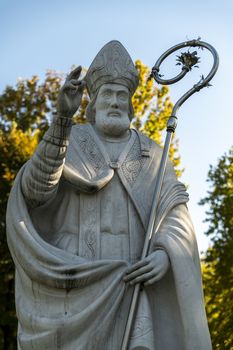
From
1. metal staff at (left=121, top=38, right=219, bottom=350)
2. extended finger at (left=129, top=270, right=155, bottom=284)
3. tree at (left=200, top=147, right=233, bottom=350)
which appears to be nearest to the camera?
extended finger at (left=129, top=270, right=155, bottom=284)

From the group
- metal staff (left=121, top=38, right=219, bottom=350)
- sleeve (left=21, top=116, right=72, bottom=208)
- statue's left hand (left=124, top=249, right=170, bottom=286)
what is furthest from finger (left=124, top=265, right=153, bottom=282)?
sleeve (left=21, top=116, right=72, bottom=208)

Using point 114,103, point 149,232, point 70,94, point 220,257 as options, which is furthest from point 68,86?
point 220,257

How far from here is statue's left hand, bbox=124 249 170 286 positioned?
6840 millimetres

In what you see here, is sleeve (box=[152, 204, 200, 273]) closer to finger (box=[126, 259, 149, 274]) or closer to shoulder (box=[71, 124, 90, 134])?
finger (box=[126, 259, 149, 274])

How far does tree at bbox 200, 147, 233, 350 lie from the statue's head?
12.7 meters

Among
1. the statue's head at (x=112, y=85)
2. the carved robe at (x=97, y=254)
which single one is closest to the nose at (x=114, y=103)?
the statue's head at (x=112, y=85)

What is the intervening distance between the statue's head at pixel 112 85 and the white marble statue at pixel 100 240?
12mm

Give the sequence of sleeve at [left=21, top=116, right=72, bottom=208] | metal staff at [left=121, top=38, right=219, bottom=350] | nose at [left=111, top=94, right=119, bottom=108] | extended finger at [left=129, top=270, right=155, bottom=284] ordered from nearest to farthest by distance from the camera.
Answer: extended finger at [left=129, top=270, right=155, bottom=284] < sleeve at [left=21, top=116, right=72, bottom=208] < metal staff at [left=121, top=38, right=219, bottom=350] < nose at [left=111, top=94, right=119, bottom=108]

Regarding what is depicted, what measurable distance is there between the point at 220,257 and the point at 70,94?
51.2 feet

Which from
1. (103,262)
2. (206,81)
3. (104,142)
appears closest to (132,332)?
(103,262)

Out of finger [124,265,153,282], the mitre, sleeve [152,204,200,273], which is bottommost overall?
finger [124,265,153,282]

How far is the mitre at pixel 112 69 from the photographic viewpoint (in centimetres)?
Result: 794

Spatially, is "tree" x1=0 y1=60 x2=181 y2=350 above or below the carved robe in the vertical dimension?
above

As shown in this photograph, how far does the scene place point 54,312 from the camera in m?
6.79
